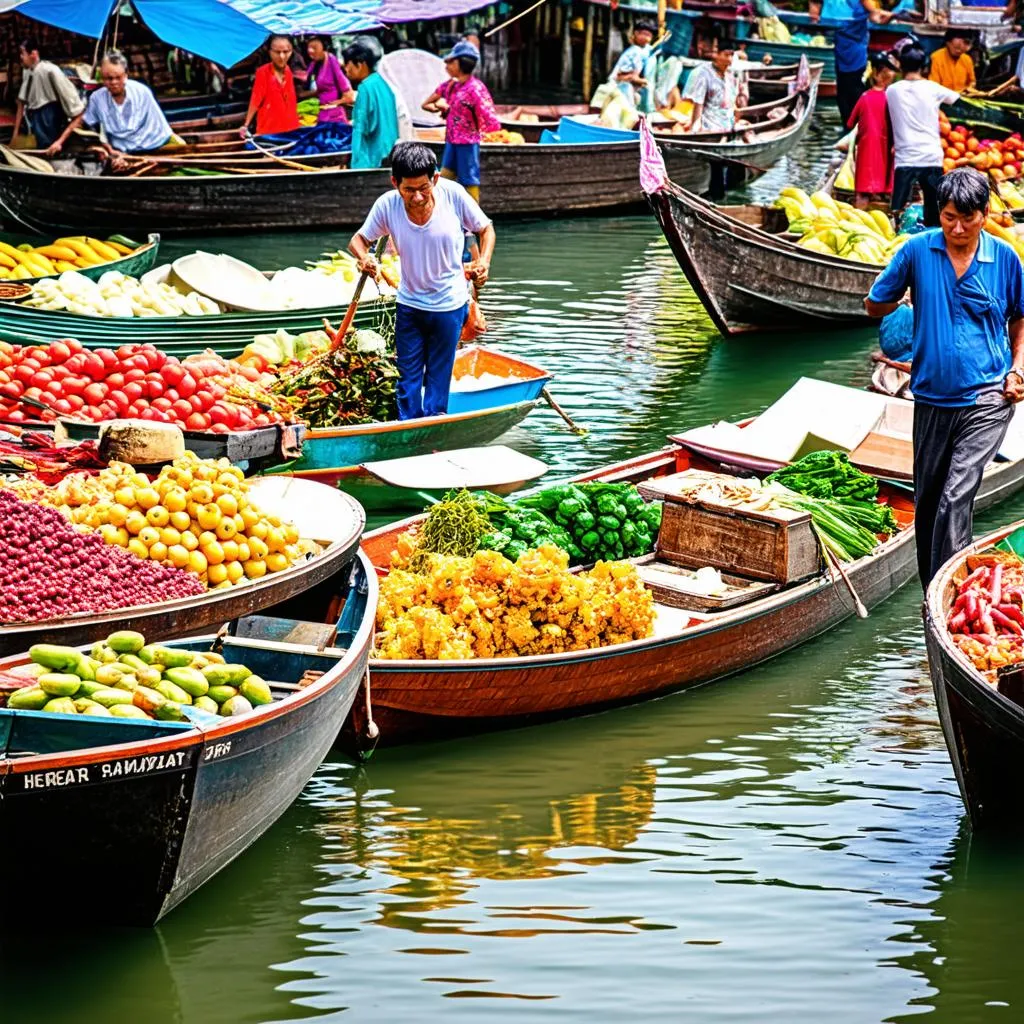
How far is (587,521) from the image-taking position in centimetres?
711

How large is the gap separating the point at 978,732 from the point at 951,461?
4.62 ft

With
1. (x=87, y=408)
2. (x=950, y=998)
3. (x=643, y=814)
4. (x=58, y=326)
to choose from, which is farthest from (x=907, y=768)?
(x=58, y=326)

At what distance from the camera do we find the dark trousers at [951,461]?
20.7 ft

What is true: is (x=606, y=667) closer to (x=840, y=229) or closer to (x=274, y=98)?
(x=840, y=229)

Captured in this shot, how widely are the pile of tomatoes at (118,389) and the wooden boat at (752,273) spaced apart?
4132 mm

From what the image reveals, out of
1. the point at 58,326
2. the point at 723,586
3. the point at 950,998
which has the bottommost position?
the point at 950,998

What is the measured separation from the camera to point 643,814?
581 centimetres

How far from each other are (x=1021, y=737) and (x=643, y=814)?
4.30 feet

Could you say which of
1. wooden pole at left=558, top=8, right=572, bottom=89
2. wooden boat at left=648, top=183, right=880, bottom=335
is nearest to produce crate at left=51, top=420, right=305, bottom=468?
wooden boat at left=648, top=183, right=880, bottom=335

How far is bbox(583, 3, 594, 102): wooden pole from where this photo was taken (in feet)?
85.5

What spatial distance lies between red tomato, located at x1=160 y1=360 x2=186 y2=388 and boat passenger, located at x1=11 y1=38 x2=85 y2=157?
749 centimetres

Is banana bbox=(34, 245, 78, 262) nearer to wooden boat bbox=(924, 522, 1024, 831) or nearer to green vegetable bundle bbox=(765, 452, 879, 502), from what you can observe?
green vegetable bundle bbox=(765, 452, 879, 502)

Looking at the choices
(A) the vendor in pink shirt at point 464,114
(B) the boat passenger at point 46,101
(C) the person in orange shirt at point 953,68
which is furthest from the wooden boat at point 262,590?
(C) the person in orange shirt at point 953,68

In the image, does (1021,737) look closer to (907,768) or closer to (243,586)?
(907,768)
